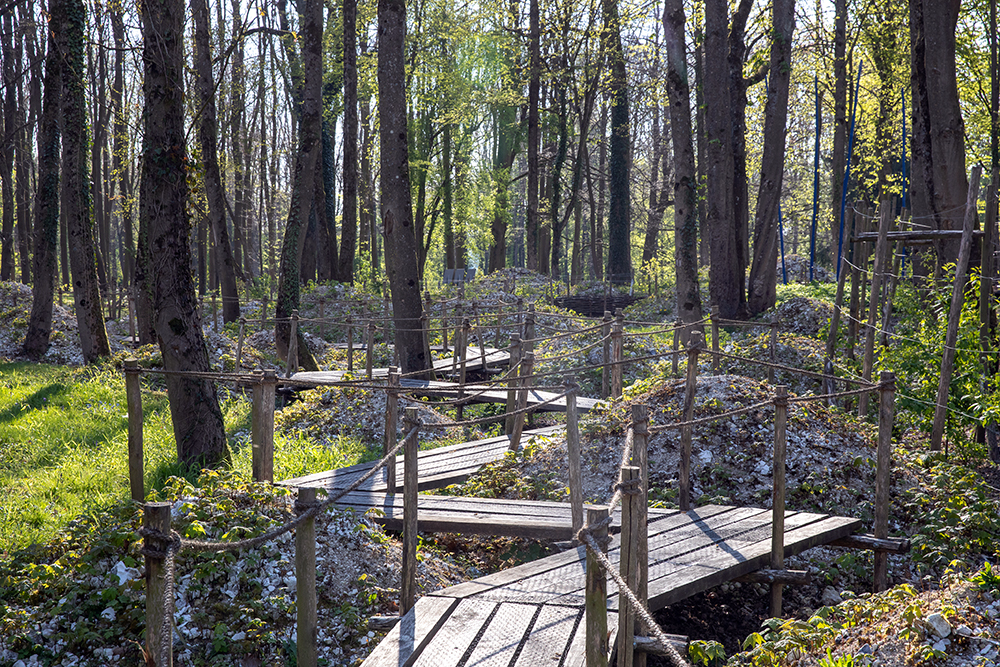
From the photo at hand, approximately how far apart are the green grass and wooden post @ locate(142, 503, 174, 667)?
3085mm

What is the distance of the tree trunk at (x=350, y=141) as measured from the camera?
18.1 meters

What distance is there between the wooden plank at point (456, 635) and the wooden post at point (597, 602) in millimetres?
989

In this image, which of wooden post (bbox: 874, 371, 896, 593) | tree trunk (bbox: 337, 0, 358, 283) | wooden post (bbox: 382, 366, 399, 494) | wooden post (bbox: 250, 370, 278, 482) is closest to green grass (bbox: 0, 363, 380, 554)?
wooden post (bbox: 250, 370, 278, 482)

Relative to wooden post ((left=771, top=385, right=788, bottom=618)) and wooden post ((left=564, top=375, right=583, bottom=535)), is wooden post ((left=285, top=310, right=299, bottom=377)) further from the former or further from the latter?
wooden post ((left=771, top=385, right=788, bottom=618))

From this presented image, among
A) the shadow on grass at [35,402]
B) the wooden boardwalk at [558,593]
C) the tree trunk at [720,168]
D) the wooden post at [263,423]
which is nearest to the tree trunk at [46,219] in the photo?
the shadow on grass at [35,402]

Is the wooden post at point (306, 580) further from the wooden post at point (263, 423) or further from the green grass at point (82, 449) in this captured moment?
the green grass at point (82, 449)

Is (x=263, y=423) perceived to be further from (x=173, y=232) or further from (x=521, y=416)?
(x=521, y=416)

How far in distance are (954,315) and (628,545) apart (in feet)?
17.6

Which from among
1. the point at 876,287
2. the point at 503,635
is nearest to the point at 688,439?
the point at 503,635

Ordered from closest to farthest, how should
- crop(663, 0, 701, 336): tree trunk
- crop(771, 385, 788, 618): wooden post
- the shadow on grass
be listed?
crop(771, 385, 788, 618): wooden post → the shadow on grass → crop(663, 0, 701, 336): tree trunk

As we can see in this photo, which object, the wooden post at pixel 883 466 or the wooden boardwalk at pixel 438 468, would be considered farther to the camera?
the wooden boardwalk at pixel 438 468

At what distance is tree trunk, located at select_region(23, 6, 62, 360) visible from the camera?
12.8 meters

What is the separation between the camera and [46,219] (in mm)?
14195

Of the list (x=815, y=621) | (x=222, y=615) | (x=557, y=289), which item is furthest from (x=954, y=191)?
(x=557, y=289)
